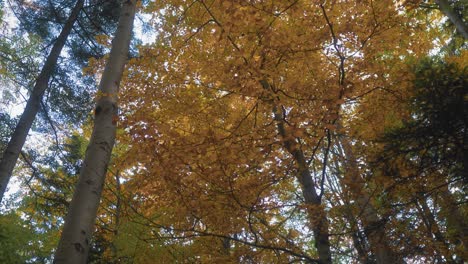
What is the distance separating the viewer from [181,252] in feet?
18.1

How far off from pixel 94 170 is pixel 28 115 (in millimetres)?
5444

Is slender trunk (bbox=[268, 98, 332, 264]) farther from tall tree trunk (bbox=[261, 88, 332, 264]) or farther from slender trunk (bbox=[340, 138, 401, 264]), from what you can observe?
slender trunk (bbox=[340, 138, 401, 264])

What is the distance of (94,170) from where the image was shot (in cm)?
259

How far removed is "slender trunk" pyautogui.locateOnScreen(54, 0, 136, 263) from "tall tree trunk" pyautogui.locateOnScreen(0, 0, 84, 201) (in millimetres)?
4212

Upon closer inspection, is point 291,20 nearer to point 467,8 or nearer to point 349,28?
point 349,28

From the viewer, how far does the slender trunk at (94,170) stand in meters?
2.20

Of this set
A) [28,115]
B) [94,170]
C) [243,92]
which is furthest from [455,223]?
[28,115]

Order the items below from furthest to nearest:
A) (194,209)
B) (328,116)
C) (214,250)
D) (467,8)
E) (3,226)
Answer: (214,250), (467,8), (3,226), (194,209), (328,116)

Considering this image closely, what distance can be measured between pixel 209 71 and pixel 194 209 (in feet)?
5.74

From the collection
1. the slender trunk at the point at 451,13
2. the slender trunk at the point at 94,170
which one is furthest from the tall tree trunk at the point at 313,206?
the slender trunk at the point at 451,13

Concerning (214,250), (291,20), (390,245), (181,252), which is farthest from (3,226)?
(390,245)

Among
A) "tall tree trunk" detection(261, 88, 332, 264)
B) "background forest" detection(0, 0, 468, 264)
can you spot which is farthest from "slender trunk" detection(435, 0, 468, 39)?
"tall tree trunk" detection(261, 88, 332, 264)

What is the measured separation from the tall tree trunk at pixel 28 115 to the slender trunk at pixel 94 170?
421 cm

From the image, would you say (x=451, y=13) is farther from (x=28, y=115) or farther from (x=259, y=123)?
(x=28, y=115)
